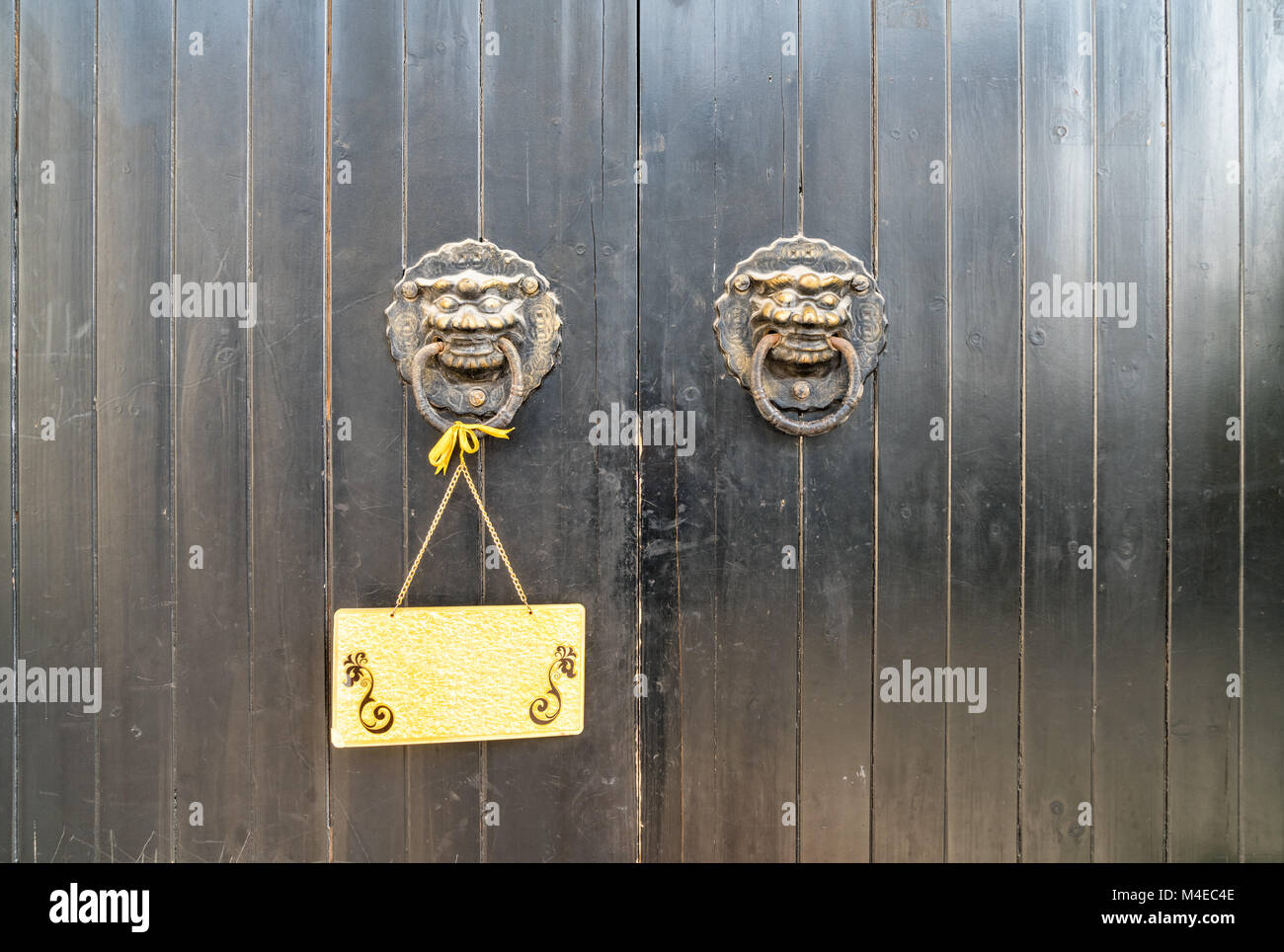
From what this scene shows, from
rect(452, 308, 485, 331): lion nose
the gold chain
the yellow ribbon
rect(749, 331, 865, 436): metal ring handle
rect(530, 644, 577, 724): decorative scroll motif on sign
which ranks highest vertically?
rect(452, 308, 485, 331): lion nose

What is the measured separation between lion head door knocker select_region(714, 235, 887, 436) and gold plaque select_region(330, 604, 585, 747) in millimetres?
435

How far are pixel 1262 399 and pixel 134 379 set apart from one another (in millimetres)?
1702

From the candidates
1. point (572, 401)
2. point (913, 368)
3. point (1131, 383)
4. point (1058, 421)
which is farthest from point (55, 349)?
point (1131, 383)

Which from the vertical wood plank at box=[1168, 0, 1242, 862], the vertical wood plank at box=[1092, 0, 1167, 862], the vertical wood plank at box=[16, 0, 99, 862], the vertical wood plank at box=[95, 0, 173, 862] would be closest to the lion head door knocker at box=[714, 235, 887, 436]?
the vertical wood plank at box=[1092, 0, 1167, 862]

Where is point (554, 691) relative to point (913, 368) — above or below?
below

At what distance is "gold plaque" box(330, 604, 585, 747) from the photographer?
3.29 feet

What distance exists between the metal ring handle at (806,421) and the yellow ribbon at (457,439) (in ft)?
1.24

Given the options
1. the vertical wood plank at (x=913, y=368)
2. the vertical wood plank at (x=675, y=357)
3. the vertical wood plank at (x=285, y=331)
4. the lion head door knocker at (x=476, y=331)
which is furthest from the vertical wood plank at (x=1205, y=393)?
the vertical wood plank at (x=285, y=331)

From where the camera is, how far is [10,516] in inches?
41.9

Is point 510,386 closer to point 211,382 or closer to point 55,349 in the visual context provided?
point 211,382

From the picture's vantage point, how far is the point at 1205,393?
1.08m

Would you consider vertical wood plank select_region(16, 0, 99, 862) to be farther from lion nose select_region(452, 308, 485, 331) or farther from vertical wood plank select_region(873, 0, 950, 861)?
vertical wood plank select_region(873, 0, 950, 861)

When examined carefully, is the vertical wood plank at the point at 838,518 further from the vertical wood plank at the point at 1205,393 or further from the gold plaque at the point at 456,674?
the vertical wood plank at the point at 1205,393
